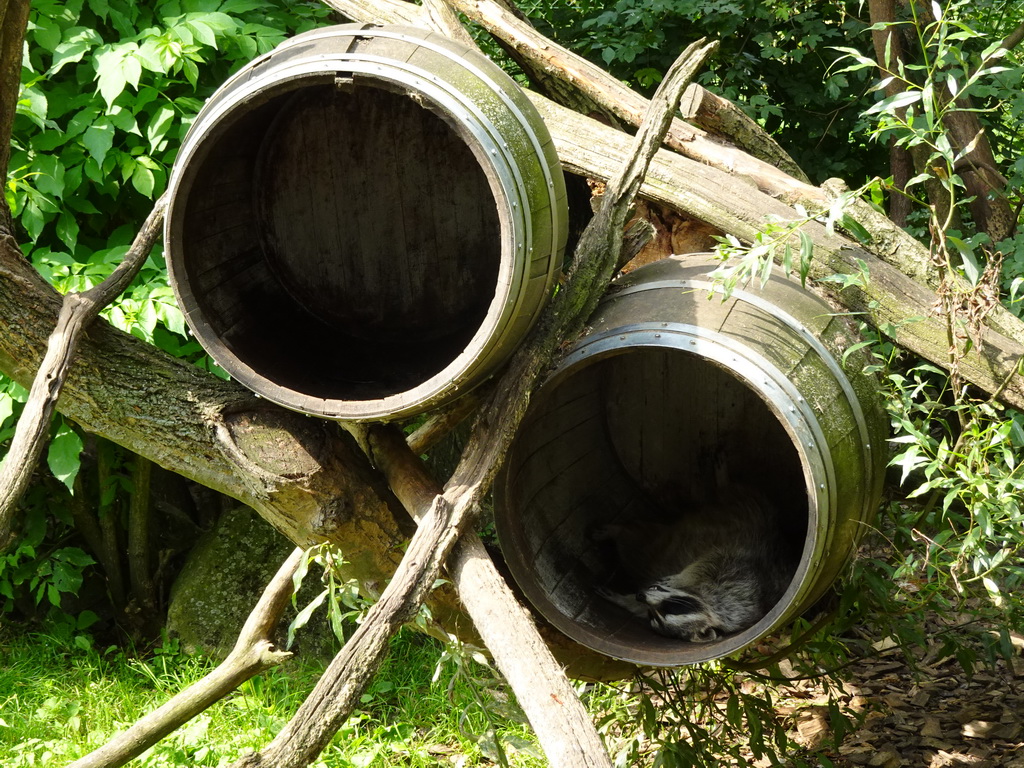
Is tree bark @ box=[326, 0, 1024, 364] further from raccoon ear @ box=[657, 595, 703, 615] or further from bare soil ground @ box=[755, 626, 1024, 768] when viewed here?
bare soil ground @ box=[755, 626, 1024, 768]

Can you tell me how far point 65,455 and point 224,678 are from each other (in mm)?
1394

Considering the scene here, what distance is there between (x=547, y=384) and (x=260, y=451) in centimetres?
85

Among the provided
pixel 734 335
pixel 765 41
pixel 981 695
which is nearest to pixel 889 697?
pixel 981 695

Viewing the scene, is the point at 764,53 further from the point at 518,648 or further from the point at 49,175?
the point at 518,648

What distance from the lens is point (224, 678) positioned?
3.23 metres

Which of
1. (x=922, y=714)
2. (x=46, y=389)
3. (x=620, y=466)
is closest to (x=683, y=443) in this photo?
(x=620, y=466)

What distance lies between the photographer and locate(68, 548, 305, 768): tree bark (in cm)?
300

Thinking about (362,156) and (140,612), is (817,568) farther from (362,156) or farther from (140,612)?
(140,612)

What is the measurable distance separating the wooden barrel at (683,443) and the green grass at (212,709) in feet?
→ 3.01

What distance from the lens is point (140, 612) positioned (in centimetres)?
521

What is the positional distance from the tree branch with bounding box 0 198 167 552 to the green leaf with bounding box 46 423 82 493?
124 centimetres

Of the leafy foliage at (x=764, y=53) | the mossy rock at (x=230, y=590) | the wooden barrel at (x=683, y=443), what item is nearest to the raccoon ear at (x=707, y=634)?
the wooden barrel at (x=683, y=443)

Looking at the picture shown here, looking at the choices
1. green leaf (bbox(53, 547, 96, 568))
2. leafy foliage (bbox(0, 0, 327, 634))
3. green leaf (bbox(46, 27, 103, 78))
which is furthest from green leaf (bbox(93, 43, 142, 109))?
green leaf (bbox(53, 547, 96, 568))

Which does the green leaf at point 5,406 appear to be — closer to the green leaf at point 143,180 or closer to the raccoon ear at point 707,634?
the green leaf at point 143,180
